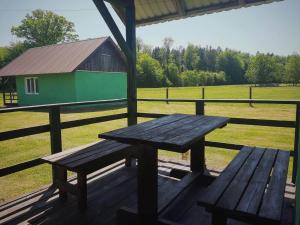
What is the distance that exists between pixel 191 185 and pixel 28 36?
5493 centimetres

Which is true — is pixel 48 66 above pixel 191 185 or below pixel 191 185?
above

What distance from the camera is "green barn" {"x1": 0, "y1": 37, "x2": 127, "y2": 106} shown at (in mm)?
19922

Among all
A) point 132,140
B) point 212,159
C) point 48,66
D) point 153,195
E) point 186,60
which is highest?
point 186,60

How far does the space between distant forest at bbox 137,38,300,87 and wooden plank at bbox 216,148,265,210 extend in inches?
2024

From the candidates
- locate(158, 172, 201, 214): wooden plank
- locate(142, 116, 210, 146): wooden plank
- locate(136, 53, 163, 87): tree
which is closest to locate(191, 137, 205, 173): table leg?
locate(158, 172, 201, 214): wooden plank

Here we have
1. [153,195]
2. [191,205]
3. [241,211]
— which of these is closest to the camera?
[241,211]

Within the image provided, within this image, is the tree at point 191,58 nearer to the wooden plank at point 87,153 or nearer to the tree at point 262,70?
the tree at point 262,70

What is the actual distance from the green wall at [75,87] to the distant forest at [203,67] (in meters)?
31.3

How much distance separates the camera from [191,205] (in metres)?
3.18

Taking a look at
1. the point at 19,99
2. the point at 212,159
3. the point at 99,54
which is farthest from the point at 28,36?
the point at 212,159

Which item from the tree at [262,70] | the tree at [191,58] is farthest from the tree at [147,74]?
the tree at [191,58]

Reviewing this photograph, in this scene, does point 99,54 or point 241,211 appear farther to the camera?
point 99,54

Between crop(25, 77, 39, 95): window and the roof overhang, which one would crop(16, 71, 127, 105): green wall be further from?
the roof overhang

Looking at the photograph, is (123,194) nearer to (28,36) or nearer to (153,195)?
(153,195)
